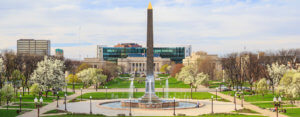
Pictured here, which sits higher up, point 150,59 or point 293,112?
point 150,59

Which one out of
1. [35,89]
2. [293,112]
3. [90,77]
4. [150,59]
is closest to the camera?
[293,112]

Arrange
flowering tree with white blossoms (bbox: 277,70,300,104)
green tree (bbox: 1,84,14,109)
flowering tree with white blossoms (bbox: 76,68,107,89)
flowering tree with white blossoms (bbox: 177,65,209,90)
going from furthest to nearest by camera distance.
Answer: flowering tree with white blossoms (bbox: 76,68,107,89) < flowering tree with white blossoms (bbox: 177,65,209,90) < flowering tree with white blossoms (bbox: 277,70,300,104) < green tree (bbox: 1,84,14,109)

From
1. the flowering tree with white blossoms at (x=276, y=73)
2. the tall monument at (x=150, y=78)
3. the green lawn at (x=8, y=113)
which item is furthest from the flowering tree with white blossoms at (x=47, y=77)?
the flowering tree with white blossoms at (x=276, y=73)

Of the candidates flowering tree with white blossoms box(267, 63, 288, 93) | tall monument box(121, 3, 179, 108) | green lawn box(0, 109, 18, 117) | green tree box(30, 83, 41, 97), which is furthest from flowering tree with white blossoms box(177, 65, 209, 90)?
green lawn box(0, 109, 18, 117)

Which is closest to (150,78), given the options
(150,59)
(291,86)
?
(150,59)

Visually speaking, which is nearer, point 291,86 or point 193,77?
point 291,86

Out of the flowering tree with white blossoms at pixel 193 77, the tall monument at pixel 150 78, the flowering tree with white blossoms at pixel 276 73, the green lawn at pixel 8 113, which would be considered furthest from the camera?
the flowering tree with white blossoms at pixel 193 77

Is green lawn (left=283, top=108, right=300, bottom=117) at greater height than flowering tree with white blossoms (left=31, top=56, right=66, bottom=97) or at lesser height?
lesser

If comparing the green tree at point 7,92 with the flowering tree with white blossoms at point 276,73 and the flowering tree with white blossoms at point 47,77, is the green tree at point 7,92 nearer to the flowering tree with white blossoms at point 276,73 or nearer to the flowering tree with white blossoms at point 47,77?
the flowering tree with white blossoms at point 47,77

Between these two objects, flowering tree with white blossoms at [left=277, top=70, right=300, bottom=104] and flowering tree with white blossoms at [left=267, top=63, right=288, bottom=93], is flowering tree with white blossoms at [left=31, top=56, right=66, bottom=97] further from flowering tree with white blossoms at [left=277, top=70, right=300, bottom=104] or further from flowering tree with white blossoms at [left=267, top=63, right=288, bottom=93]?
flowering tree with white blossoms at [left=267, top=63, right=288, bottom=93]

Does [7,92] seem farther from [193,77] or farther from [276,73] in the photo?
[276,73]

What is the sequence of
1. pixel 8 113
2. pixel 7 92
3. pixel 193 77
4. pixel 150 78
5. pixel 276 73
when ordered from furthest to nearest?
pixel 193 77, pixel 276 73, pixel 150 78, pixel 7 92, pixel 8 113

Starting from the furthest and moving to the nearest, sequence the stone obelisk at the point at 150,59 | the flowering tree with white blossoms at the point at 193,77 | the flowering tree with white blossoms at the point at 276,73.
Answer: the flowering tree with white blossoms at the point at 193,77, the flowering tree with white blossoms at the point at 276,73, the stone obelisk at the point at 150,59

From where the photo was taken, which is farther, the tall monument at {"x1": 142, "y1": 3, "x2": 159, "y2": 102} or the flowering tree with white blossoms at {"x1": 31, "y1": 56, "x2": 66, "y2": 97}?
the flowering tree with white blossoms at {"x1": 31, "y1": 56, "x2": 66, "y2": 97}
